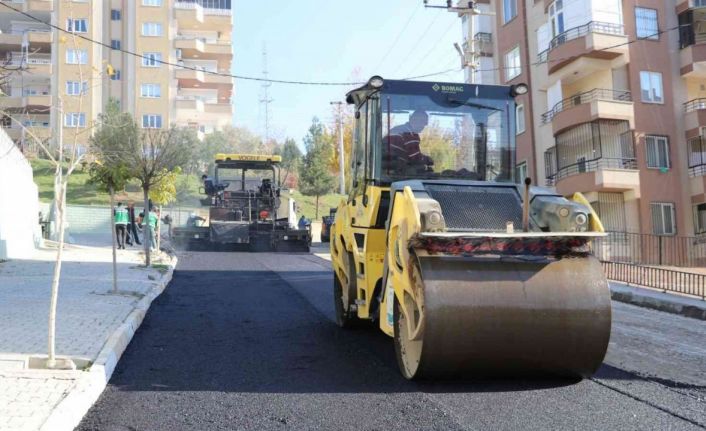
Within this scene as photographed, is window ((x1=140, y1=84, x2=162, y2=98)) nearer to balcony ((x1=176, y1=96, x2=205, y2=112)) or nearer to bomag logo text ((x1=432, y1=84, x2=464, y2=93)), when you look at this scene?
balcony ((x1=176, y1=96, x2=205, y2=112))

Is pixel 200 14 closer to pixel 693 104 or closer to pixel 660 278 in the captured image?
pixel 693 104

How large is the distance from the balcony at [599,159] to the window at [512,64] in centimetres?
433

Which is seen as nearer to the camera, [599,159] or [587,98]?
[599,159]

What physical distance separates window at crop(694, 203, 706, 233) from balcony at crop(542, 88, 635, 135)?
12.3 ft

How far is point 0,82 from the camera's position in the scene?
653cm

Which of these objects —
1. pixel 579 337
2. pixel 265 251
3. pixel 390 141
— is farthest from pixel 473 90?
pixel 265 251

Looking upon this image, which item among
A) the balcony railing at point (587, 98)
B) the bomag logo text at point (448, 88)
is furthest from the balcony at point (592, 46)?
the bomag logo text at point (448, 88)

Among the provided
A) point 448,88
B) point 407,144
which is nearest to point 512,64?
point 448,88

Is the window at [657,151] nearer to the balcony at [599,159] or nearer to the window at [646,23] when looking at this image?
the balcony at [599,159]

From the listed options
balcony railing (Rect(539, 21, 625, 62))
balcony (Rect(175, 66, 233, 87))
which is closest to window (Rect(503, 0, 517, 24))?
balcony railing (Rect(539, 21, 625, 62))

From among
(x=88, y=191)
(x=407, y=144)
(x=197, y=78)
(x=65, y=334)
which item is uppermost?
(x=197, y=78)

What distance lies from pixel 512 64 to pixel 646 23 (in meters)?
5.62

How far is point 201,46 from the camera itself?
57.6 meters

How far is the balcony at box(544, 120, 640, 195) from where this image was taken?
22031 millimetres
